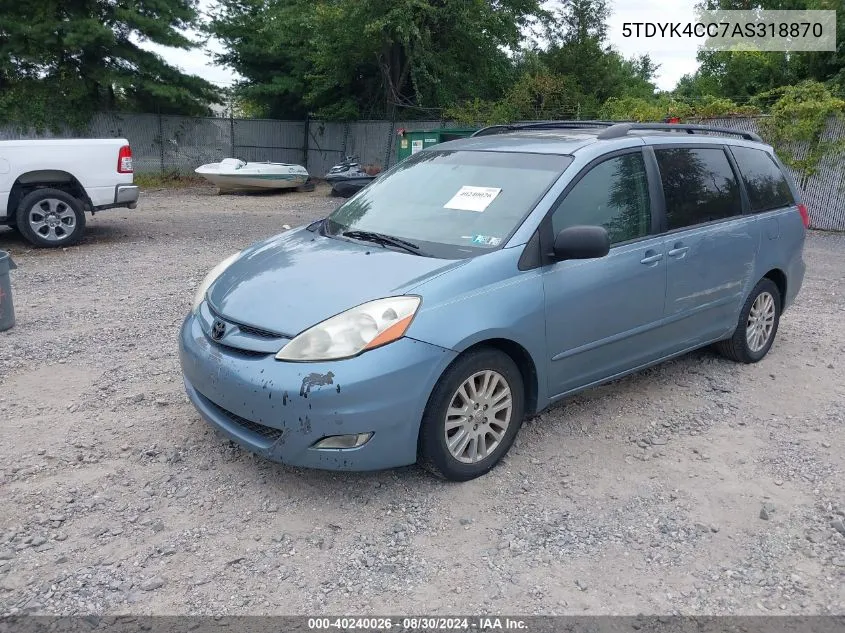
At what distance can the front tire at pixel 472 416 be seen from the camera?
337 cm

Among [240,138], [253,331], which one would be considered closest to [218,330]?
[253,331]

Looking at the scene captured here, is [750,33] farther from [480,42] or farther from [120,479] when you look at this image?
[120,479]

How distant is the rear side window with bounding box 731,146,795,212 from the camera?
5176 millimetres

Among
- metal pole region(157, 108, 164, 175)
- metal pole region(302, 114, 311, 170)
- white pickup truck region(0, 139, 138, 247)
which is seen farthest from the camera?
metal pole region(302, 114, 311, 170)

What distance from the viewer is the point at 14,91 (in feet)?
67.7

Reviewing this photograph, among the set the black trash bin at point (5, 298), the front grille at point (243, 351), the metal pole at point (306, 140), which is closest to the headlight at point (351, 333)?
the front grille at point (243, 351)

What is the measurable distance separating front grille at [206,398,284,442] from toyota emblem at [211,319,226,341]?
36 cm

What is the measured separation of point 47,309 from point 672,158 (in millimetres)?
5693

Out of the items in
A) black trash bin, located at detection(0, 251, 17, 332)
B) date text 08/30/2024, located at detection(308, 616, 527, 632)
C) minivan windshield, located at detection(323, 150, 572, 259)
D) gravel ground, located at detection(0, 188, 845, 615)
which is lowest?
date text 08/30/2024, located at detection(308, 616, 527, 632)

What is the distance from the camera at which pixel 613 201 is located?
421cm

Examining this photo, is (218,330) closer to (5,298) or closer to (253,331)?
(253,331)

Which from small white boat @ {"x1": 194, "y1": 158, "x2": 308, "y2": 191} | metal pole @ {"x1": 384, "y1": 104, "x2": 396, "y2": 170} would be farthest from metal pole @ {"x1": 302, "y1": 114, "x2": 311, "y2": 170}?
small white boat @ {"x1": 194, "y1": 158, "x2": 308, "y2": 191}

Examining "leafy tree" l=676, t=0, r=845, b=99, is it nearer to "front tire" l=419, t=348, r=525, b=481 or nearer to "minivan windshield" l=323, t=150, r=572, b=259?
"minivan windshield" l=323, t=150, r=572, b=259

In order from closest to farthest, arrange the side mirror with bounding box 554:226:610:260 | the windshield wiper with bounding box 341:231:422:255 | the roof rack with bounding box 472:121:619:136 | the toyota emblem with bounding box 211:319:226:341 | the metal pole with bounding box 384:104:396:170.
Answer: the toyota emblem with bounding box 211:319:226:341
the side mirror with bounding box 554:226:610:260
the windshield wiper with bounding box 341:231:422:255
the roof rack with bounding box 472:121:619:136
the metal pole with bounding box 384:104:396:170
